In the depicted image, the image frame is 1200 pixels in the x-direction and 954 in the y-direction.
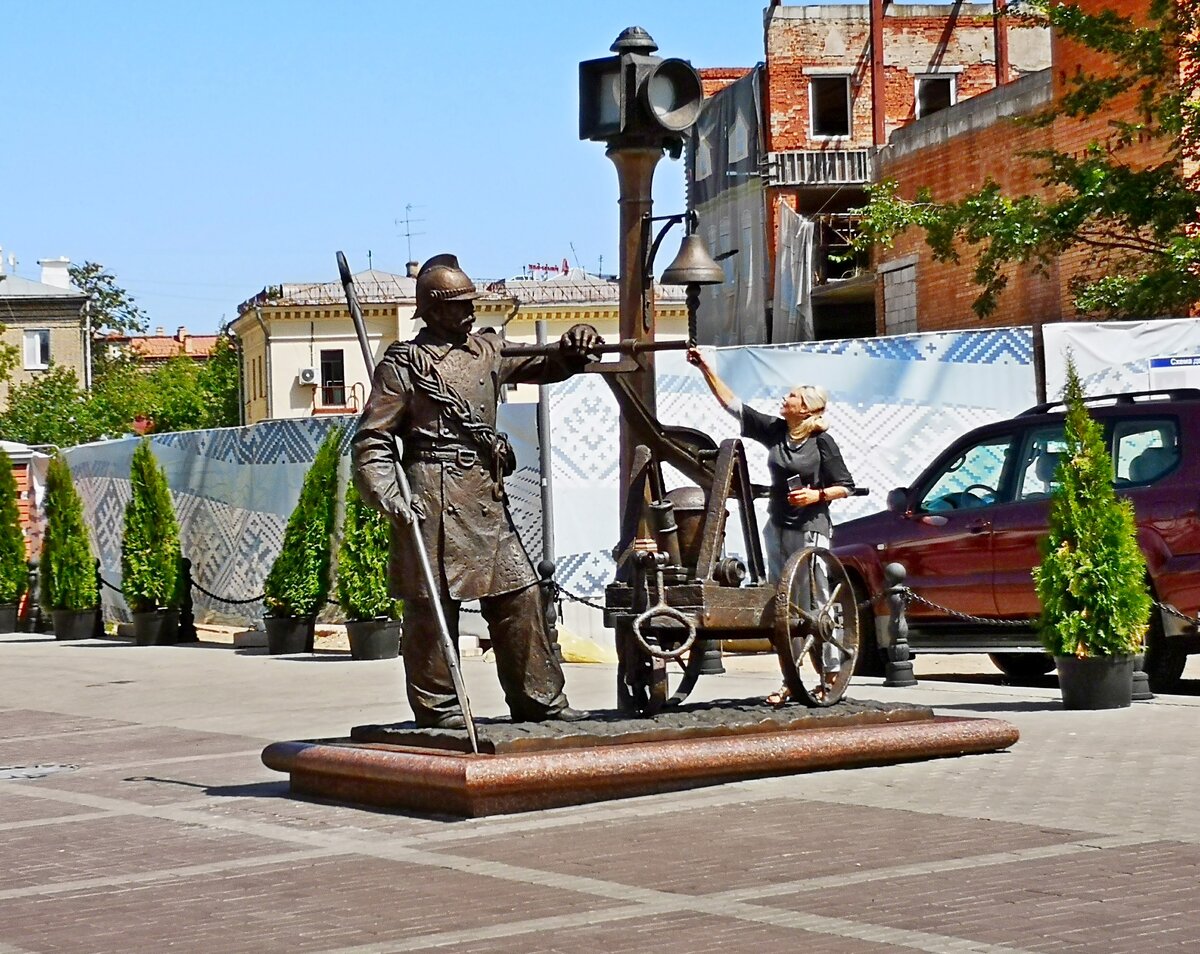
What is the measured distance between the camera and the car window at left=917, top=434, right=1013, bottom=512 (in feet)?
48.9

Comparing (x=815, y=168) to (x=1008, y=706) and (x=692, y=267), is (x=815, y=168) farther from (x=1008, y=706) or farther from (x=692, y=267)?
(x=1008, y=706)

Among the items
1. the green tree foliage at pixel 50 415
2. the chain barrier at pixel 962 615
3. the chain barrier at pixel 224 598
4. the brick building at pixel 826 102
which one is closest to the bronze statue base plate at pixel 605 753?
the chain barrier at pixel 962 615

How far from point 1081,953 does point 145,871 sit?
3496 millimetres

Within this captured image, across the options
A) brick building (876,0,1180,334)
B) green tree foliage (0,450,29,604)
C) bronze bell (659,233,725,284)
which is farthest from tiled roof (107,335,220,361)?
bronze bell (659,233,725,284)

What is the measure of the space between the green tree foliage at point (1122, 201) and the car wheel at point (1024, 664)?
22.5 ft

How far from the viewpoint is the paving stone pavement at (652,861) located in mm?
6285

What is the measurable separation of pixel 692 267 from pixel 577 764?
5.17 m

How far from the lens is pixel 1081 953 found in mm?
5816

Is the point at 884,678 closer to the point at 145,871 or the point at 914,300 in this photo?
the point at 145,871

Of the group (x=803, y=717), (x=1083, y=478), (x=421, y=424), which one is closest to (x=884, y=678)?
(x=1083, y=478)

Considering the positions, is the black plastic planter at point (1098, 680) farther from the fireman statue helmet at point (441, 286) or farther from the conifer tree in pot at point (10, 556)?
the conifer tree in pot at point (10, 556)

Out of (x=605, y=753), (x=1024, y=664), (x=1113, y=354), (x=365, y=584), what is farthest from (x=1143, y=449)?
(x=365, y=584)

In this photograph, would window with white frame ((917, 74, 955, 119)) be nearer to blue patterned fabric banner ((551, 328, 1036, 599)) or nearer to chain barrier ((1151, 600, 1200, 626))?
blue patterned fabric banner ((551, 328, 1036, 599))

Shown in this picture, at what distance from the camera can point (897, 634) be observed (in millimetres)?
14320
